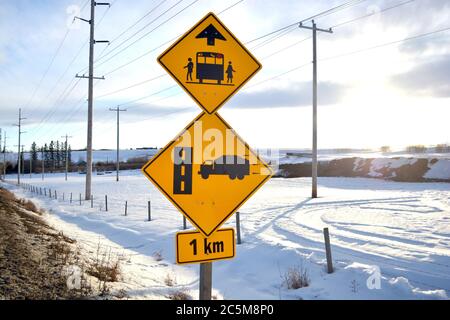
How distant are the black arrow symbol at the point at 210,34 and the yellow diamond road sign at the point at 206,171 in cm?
77

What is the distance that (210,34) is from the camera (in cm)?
370

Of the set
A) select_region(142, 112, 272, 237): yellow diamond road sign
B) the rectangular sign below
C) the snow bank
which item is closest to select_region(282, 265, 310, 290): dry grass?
the rectangular sign below

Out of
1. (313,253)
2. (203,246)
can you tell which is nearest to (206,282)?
(203,246)

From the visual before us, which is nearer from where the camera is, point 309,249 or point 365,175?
point 309,249

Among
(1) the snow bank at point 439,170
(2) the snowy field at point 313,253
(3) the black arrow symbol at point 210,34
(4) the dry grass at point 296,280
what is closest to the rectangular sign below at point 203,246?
(3) the black arrow symbol at point 210,34

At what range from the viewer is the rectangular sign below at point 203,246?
3.44 m

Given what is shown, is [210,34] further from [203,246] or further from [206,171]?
[203,246]

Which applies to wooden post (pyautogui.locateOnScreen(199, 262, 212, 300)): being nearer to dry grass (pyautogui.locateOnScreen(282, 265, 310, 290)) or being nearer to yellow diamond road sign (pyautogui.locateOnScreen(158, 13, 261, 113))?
yellow diamond road sign (pyautogui.locateOnScreen(158, 13, 261, 113))

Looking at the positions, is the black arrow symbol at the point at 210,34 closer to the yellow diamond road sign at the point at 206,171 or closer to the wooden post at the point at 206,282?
the yellow diamond road sign at the point at 206,171
